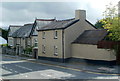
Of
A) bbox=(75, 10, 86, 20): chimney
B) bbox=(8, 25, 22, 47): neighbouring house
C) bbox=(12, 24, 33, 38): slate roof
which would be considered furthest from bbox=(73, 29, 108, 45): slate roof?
bbox=(8, 25, 22, 47): neighbouring house

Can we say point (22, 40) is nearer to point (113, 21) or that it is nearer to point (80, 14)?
point (80, 14)

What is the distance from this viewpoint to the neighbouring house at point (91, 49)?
2600cm

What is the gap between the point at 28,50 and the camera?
4028 centimetres

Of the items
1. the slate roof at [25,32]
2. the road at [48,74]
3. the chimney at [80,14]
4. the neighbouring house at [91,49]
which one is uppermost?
the chimney at [80,14]

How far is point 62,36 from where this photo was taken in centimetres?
3041

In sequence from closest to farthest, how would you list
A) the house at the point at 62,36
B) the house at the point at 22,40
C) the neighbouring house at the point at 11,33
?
1. the house at the point at 62,36
2. the house at the point at 22,40
3. the neighbouring house at the point at 11,33

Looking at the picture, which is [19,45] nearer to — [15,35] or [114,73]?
[15,35]

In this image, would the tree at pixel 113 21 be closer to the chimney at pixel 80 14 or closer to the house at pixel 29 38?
the chimney at pixel 80 14

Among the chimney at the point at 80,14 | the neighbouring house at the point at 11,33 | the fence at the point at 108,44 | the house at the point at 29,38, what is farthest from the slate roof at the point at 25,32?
the fence at the point at 108,44

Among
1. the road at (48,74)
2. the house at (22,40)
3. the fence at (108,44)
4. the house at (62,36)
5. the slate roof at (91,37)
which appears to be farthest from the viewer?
the house at (22,40)

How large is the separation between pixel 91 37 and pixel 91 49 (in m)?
2.75

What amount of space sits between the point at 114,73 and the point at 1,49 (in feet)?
134

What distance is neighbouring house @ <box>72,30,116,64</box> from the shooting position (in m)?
26.0

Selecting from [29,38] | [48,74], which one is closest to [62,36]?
[48,74]
